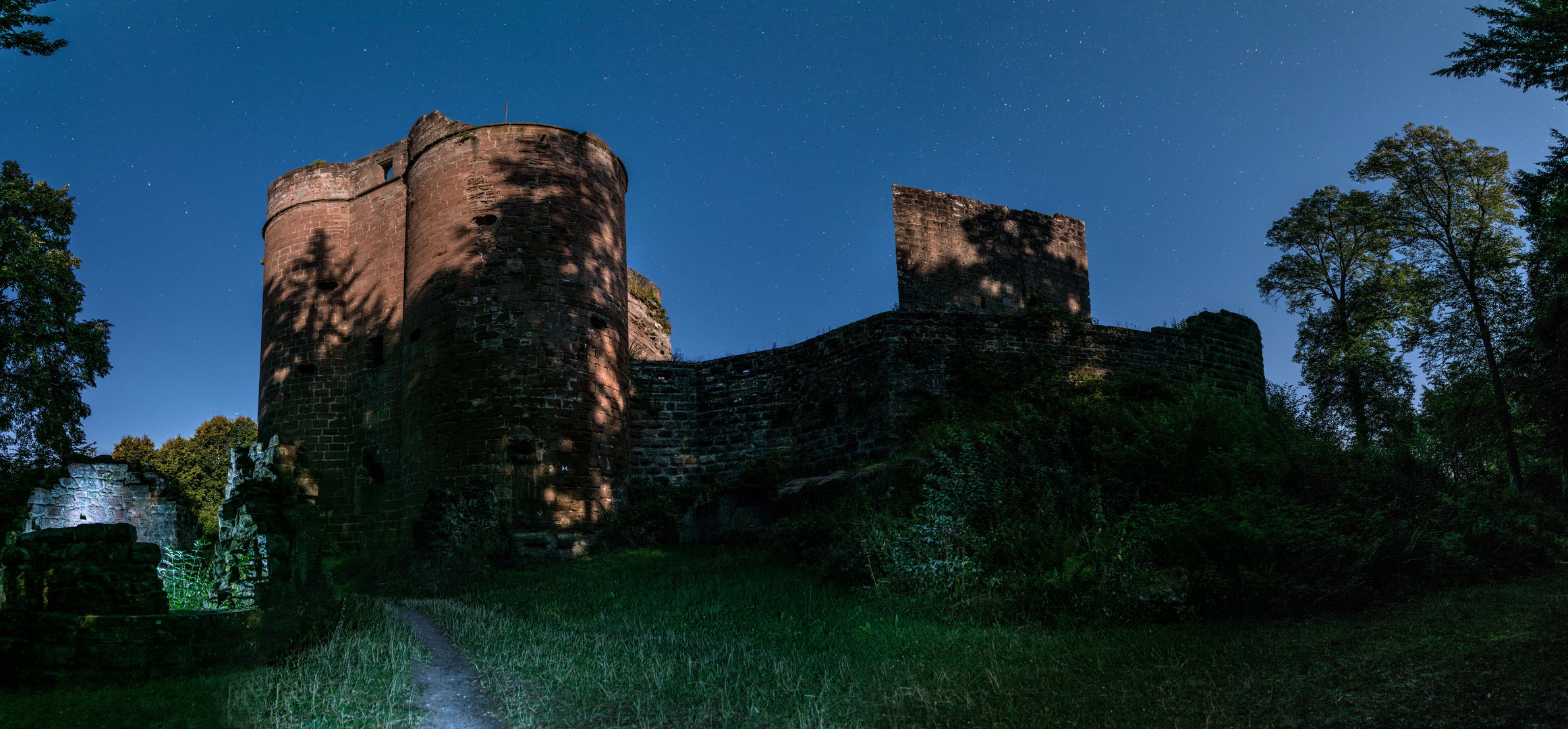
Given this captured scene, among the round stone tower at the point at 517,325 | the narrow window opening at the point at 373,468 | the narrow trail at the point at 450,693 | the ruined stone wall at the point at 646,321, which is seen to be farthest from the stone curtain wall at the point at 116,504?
the narrow trail at the point at 450,693

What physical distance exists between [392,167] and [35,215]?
836 cm

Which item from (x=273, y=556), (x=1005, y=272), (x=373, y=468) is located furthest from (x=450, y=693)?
(x=1005, y=272)

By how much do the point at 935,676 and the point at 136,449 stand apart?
44080 millimetres

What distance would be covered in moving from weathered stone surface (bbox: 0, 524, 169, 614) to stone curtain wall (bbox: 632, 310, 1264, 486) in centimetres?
1087

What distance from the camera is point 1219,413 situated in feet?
35.9

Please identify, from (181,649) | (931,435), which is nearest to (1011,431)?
(931,435)

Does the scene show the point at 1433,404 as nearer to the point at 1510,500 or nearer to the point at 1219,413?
the point at 1510,500

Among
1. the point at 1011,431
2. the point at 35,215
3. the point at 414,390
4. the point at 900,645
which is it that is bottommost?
the point at 900,645

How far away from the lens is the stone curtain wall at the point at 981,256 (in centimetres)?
2120

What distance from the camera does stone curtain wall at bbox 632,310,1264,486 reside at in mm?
16203

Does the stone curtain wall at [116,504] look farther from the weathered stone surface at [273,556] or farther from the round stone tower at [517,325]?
the weathered stone surface at [273,556]

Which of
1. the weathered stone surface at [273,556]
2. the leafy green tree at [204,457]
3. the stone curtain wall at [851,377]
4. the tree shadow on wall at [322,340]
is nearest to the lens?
the weathered stone surface at [273,556]

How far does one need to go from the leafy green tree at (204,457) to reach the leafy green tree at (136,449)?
0.56m

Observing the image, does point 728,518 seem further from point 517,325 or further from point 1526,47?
point 1526,47
